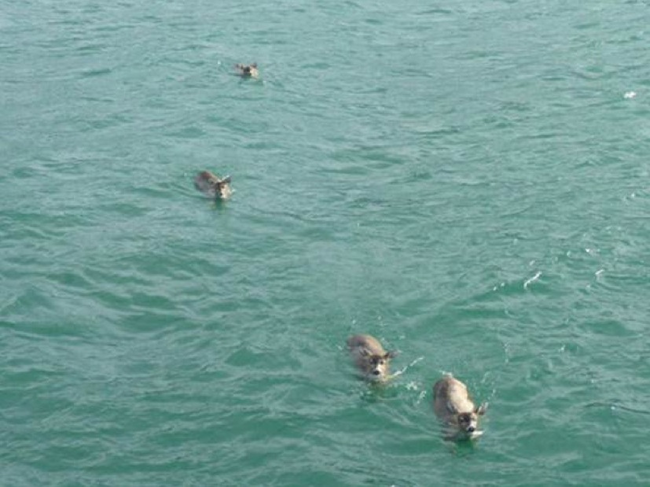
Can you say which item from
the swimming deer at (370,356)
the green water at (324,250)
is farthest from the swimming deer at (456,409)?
the swimming deer at (370,356)

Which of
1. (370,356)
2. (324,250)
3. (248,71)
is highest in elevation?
(370,356)

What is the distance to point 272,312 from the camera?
2042 cm

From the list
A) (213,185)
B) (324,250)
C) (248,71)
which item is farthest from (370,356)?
(248,71)

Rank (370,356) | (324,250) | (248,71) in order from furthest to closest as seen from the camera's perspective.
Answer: (248,71)
(324,250)
(370,356)

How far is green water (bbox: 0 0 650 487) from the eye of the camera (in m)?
17.1

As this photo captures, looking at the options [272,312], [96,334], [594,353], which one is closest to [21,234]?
[96,334]

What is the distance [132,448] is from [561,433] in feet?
20.1

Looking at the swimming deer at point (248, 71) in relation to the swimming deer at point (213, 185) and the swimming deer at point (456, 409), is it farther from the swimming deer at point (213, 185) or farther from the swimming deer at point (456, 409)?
the swimming deer at point (456, 409)

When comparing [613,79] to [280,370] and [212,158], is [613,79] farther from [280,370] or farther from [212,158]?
[280,370]

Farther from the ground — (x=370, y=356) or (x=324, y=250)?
(x=370, y=356)

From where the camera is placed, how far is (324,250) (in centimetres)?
2252

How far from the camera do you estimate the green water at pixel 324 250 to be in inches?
673

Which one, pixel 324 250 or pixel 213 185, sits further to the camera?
pixel 213 185

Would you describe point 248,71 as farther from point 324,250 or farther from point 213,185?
point 324,250
